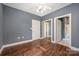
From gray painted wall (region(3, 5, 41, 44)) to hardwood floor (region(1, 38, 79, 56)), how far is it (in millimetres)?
179

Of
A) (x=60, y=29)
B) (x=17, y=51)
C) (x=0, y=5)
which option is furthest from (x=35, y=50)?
(x=0, y=5)

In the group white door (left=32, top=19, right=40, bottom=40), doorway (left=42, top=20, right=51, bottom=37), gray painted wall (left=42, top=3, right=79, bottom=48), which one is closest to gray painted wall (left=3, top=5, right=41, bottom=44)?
white door (left=32, top=19, right=40, bottom=40)

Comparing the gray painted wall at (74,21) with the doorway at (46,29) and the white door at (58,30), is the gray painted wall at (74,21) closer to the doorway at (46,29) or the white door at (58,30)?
the white door at (58,30)

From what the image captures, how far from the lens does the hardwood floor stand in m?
2.00

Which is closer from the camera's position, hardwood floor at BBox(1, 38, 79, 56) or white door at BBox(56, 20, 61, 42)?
hardwood floor at BBox(1, 38, 79, 56)

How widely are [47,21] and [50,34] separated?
1.04ft

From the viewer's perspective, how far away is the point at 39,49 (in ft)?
6.78

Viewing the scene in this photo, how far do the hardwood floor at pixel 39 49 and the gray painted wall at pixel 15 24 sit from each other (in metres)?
0.18

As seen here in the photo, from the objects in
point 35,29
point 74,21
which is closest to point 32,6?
point 35,29

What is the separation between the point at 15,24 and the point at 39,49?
2.58ft

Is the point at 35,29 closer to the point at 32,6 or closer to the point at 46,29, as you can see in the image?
the point at 46,29

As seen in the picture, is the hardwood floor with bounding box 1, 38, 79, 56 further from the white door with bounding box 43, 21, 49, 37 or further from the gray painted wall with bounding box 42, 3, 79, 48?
the gray painted wall with bounding box 42, 3, 79, 48

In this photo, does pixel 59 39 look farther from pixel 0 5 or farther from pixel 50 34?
pixel 0 5

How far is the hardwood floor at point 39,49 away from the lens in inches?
78.8
